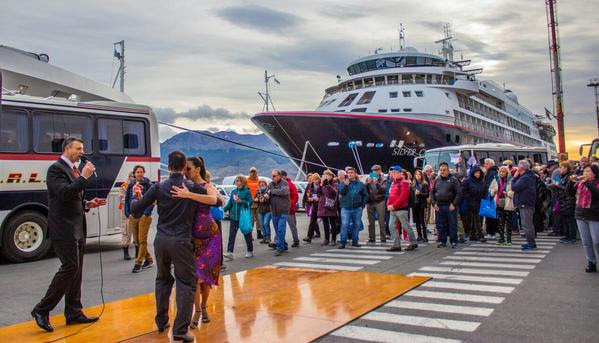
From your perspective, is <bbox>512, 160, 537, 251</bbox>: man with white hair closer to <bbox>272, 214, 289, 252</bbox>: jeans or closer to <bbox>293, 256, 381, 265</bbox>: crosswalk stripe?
<bbox>293, 256, 381, 265</bbox>: crosswalk stripe

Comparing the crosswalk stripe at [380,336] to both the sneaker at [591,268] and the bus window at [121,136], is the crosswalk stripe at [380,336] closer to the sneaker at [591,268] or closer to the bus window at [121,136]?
the sneaker at [591,268]

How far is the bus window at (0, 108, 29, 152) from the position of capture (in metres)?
9.26

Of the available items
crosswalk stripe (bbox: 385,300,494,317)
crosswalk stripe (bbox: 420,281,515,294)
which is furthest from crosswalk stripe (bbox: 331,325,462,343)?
crosswalk stripe (bbox: 420,281,515,294)

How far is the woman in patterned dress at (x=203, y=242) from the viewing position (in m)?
4.54

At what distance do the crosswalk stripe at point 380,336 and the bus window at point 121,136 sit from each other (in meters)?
8.00

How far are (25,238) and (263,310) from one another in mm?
6390

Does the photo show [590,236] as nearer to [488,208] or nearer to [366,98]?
[488,208]

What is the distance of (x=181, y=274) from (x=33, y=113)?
725 cm

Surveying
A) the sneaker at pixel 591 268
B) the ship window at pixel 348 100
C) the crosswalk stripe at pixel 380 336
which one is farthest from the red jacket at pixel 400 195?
the ship window at pixel 348 100

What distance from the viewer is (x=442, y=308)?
5223 mm

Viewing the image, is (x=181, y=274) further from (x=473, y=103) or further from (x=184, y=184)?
(x=473, y=103)

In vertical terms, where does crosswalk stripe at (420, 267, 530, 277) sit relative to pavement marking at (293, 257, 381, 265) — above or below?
below

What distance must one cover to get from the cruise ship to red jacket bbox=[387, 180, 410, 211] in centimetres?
1316

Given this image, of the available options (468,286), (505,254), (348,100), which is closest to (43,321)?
(468,286)
